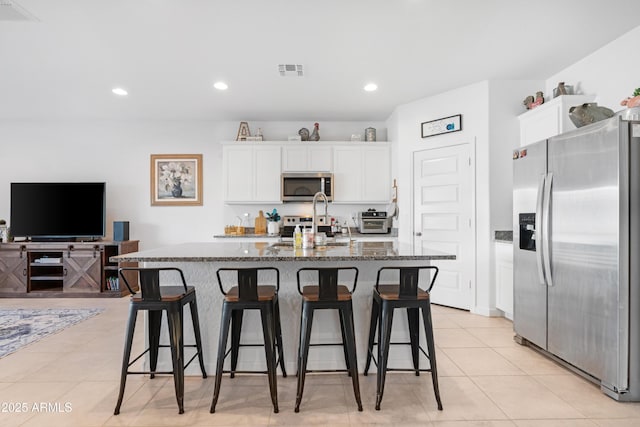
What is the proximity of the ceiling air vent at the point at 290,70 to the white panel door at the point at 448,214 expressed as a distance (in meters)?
1.94

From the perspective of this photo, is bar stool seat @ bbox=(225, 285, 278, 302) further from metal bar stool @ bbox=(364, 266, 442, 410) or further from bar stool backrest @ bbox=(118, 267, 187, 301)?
metal bar stool @ bbox=(364, 266, 442, 410)

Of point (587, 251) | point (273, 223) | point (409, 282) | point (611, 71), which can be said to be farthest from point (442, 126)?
point (409, 282)

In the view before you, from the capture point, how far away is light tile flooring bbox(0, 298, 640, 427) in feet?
6.70

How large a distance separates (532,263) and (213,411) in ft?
8.54

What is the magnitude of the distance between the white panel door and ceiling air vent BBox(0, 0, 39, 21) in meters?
4.09

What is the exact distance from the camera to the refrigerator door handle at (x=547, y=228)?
2.73 metres

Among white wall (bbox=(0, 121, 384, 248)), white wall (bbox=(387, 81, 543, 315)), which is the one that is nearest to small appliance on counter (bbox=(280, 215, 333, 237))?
white wall (bbox=(0, 121, 384, 248))

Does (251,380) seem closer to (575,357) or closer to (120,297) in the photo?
(575,357)

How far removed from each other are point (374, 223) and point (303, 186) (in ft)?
3.81

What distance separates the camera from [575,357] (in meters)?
2.51

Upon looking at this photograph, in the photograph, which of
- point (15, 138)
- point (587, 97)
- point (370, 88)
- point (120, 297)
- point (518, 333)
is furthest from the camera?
point (15, 138)

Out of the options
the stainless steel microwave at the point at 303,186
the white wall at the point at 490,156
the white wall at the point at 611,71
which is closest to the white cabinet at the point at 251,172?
the stainless steel microwave at the point at 303,186

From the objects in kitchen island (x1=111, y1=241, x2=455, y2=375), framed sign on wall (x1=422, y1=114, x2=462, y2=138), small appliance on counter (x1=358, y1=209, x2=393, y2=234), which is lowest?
kitchen island (x1=111, y1=241, x2=455, y2=375)

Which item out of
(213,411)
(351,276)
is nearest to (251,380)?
(213,411)
